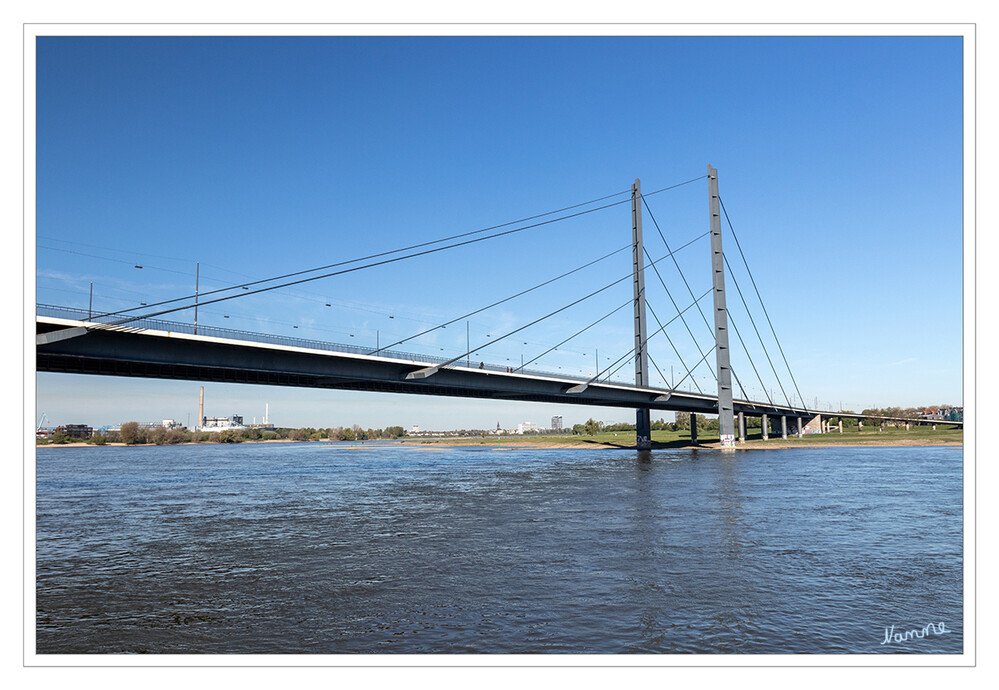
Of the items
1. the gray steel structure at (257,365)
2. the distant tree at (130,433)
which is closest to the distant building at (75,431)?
the distant tree at (130,433)

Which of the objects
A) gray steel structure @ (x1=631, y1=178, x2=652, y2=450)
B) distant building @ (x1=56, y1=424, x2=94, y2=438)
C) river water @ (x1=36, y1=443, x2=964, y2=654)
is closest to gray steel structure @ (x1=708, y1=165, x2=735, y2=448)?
gray steel structure @ (x1=631, y1=178, x2=652, y2=450)

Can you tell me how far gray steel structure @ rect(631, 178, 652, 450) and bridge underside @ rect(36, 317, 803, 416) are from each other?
55.1 ft

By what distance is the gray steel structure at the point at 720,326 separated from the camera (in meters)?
86.0

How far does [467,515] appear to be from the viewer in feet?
94.3

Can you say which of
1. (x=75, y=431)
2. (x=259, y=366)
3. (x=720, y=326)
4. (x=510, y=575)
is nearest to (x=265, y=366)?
(x=259, y=366)

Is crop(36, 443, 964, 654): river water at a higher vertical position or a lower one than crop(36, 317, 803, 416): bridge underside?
lower

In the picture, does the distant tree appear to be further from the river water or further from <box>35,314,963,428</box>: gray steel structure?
the river water

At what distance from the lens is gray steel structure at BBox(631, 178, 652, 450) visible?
323 feet

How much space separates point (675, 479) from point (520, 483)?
1076 cm

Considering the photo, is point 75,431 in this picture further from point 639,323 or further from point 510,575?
point 510,575

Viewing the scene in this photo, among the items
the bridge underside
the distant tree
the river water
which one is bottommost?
the distant tree

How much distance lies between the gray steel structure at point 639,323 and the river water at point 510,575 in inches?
2478

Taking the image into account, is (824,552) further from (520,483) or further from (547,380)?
(547,380)
